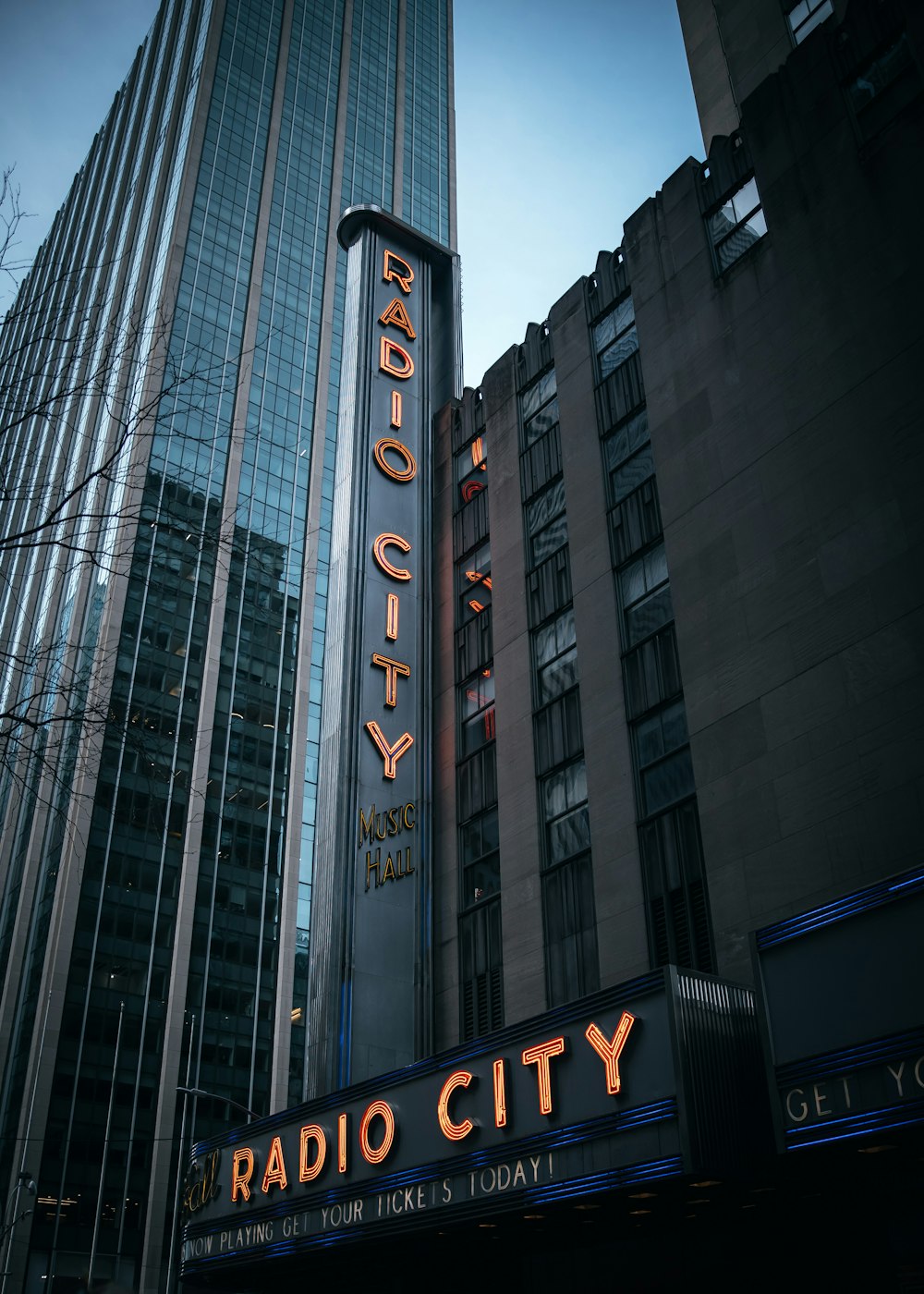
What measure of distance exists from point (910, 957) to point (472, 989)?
15.9 metres

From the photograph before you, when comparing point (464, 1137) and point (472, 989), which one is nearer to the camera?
point (464, 1137)

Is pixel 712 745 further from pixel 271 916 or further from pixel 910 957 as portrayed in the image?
pixel 271 916

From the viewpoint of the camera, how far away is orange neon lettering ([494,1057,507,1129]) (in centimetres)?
1903

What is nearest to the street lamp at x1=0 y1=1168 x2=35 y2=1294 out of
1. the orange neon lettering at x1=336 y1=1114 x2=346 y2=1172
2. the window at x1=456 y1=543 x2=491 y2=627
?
the window at x1=456 y1=543 x2=491 y2=627

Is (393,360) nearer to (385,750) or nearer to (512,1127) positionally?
(385,750)

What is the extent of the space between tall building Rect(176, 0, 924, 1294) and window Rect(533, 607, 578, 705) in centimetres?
14

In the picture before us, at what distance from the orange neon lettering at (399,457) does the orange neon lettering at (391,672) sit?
6790 millimetres

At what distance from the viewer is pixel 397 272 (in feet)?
133

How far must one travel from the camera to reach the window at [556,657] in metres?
28.8

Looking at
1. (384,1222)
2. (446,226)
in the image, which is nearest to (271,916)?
(384,1222)

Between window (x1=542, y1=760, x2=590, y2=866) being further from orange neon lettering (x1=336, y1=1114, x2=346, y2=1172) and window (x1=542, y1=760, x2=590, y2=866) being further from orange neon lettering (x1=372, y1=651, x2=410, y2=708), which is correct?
orange neon lettering (x1=336, y1=1114, x2=346, y2=1172)

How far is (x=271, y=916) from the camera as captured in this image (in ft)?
301

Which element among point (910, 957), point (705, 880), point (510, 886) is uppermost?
Result: point (510, 886)

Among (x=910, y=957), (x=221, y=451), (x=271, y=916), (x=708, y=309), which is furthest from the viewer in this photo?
(x=221, y=451)
